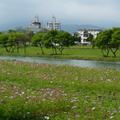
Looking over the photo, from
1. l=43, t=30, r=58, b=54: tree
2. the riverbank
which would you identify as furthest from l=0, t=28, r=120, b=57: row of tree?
the riverbank

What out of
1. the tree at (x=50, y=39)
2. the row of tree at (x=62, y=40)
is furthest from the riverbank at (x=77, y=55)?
the tree at (x=50, y=39)

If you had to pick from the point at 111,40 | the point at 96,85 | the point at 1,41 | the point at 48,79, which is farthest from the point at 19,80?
the point at 1,41

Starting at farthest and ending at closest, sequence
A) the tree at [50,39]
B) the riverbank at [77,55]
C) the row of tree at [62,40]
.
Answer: the tree at [50,39] < the row of tree at [62,40] < the riverbank at [77,55]

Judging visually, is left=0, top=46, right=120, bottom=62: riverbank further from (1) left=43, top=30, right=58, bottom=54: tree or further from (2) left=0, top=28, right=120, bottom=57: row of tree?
(1) left=43, top=30, right=58, bottom=54: tree

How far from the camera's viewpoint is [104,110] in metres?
8.90

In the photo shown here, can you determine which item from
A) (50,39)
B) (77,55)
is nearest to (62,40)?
(50,39)

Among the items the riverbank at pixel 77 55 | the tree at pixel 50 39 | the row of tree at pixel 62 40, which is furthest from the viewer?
the tree at pixel 50 39

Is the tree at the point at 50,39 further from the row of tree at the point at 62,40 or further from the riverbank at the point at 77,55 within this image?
the riverbank at the point at 77,55

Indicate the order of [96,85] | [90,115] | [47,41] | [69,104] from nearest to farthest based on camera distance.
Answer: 1. [90,115]
2. [69,104]
3. [96,85]
4. [47,41]

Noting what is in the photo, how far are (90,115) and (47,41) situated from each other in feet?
221

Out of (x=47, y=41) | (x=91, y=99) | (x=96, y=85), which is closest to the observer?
(x=91, y=99)

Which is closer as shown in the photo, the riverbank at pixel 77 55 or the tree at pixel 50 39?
the riverbank at pixel 77 55

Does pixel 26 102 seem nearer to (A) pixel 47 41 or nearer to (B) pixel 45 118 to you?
(B) pixel 45 118

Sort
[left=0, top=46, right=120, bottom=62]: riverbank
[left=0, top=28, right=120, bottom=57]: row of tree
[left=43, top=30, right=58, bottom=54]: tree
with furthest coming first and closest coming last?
[left=43, top=30, right=58, bottom=54]: tree < [left=0, top=28, right=120, bottom=57]: row of tree < [left=0, top=46, right=120, bottom=62]: riverbank
